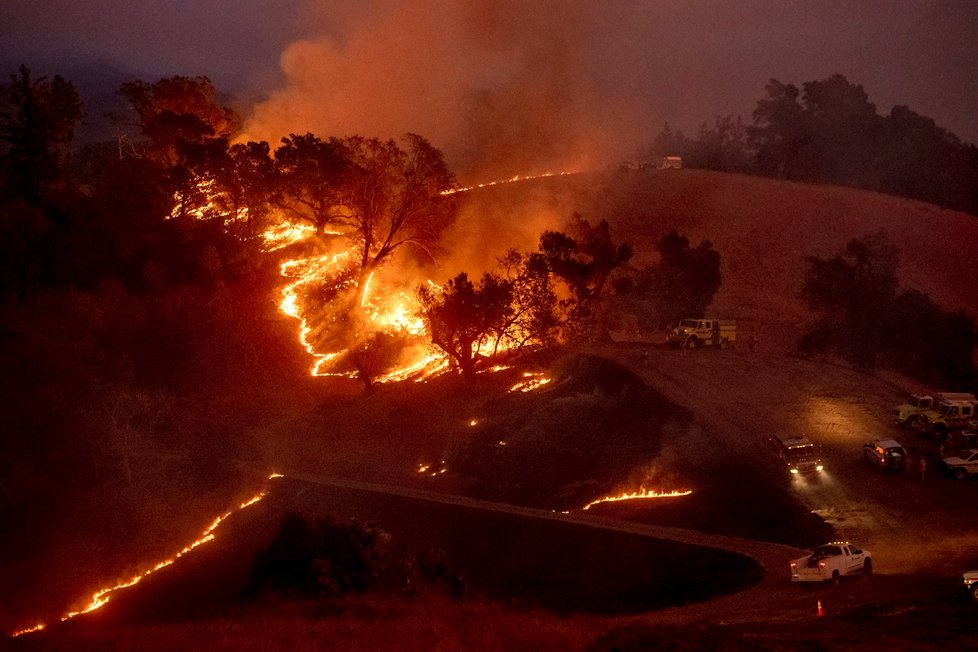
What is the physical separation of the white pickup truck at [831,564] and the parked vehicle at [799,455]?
29.4ft

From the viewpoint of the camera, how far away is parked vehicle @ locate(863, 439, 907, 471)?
107ft

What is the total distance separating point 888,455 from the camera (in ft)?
107

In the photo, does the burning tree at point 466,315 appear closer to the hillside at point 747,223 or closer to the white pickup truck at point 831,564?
the hillside at point 747,223

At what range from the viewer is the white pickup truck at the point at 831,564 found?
23.0 meters

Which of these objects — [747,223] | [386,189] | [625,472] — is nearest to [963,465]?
[625,472]

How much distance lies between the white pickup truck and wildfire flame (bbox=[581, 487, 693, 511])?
9053 mm

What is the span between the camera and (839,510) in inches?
1163

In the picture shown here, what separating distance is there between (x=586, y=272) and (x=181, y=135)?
3140 centimetres

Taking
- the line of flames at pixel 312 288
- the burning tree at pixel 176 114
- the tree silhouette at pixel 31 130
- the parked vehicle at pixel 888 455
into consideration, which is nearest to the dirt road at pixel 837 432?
the parked vehicle at pixel 888 455

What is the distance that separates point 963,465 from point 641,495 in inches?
484

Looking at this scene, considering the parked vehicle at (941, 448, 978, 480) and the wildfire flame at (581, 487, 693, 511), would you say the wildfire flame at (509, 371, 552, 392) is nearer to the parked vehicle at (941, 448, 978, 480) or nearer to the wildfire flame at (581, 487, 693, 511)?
the wildfire flame at (581, 487, 693, 511)

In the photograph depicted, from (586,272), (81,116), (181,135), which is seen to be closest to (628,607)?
(586,272)

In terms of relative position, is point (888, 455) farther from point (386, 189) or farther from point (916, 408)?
point (386, 189)

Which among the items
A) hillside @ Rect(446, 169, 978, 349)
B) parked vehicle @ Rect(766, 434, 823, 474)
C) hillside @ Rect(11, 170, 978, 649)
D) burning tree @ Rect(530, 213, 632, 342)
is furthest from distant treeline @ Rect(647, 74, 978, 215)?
parked vehicle @ Rect(766, 434, 823, 474)
